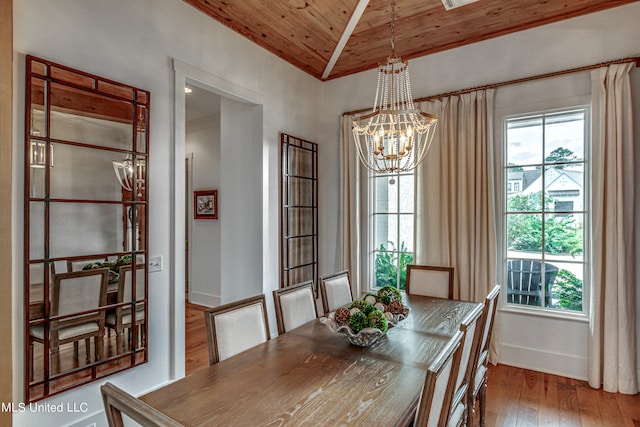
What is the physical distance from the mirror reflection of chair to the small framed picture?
3.96 metres

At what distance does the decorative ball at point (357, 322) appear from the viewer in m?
1.74

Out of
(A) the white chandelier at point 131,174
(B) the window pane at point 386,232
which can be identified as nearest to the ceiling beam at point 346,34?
(B) the window pane at point 386,232

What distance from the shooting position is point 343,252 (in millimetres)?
4004

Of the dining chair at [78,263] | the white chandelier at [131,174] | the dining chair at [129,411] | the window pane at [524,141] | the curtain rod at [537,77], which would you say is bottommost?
the dining chair at [129,411]

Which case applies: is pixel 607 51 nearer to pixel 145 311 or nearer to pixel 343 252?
pixel 343 252

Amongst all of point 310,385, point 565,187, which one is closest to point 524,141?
point 565,187

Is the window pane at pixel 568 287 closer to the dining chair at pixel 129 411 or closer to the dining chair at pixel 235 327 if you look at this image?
the dining chair at pixel 235 327

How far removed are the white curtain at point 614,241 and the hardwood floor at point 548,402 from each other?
0.18 metres

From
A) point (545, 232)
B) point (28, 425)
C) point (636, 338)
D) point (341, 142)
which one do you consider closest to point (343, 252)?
point (341, 142)

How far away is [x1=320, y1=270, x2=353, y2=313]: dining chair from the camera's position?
2584 mm

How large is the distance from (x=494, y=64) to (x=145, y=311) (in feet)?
11.9

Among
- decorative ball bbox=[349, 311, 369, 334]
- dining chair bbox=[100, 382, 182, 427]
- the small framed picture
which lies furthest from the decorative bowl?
the small framed picture

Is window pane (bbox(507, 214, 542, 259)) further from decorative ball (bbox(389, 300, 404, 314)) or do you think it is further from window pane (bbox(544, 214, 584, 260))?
decorative ball (bbox(389, 300, 404, 314))

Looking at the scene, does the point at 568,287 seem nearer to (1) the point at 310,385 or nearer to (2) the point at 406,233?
(2) the point at 406,233
